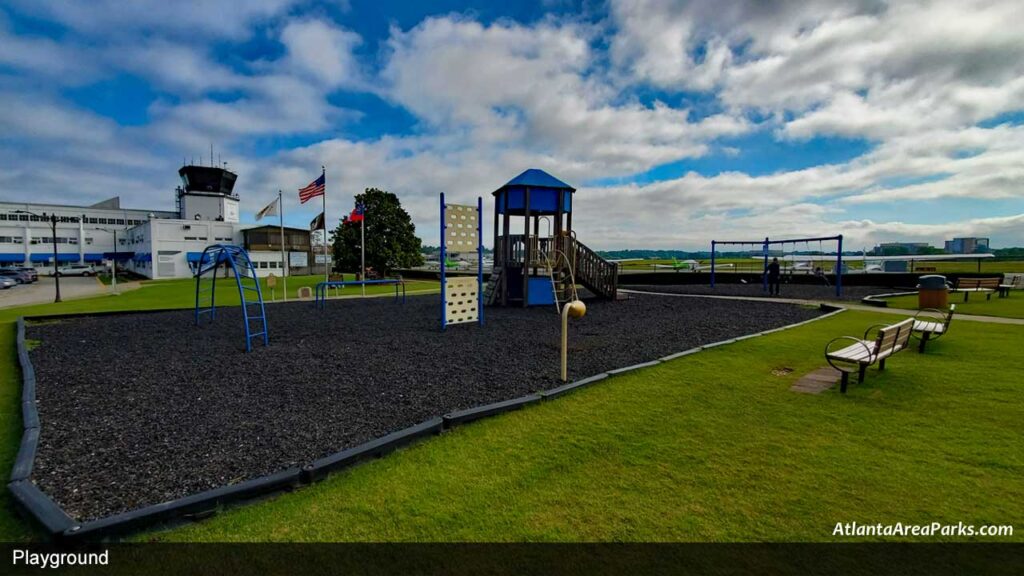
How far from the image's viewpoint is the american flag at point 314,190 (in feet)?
70.6

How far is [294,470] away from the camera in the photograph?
3.58m

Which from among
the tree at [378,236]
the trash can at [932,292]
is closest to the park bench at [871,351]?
the trash can at [932,292]

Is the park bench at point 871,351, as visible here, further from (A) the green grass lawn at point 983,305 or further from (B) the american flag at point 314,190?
(B) the american flag at point 314,190

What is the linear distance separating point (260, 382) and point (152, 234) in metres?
57.4

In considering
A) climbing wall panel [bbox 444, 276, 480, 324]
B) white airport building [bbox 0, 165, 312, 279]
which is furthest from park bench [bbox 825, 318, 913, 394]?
white airport building [bbox 0, 165, 312, 279]

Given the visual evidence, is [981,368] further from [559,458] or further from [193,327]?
[193,327]

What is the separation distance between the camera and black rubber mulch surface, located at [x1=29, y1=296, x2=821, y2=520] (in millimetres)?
3871

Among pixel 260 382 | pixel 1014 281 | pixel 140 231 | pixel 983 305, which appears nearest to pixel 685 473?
pixel 260 382

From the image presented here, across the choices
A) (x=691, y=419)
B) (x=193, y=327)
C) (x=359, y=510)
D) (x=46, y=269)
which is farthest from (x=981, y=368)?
(x=46, y=269)

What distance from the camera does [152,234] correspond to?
163 ft

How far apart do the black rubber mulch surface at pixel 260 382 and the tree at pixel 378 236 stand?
790 inches

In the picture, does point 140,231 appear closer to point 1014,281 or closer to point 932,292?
point 932,292

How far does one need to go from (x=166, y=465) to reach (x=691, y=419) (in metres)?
5.11

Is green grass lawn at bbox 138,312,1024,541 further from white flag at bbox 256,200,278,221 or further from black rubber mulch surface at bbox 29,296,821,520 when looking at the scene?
white flag at bbox 256,200,278,221
